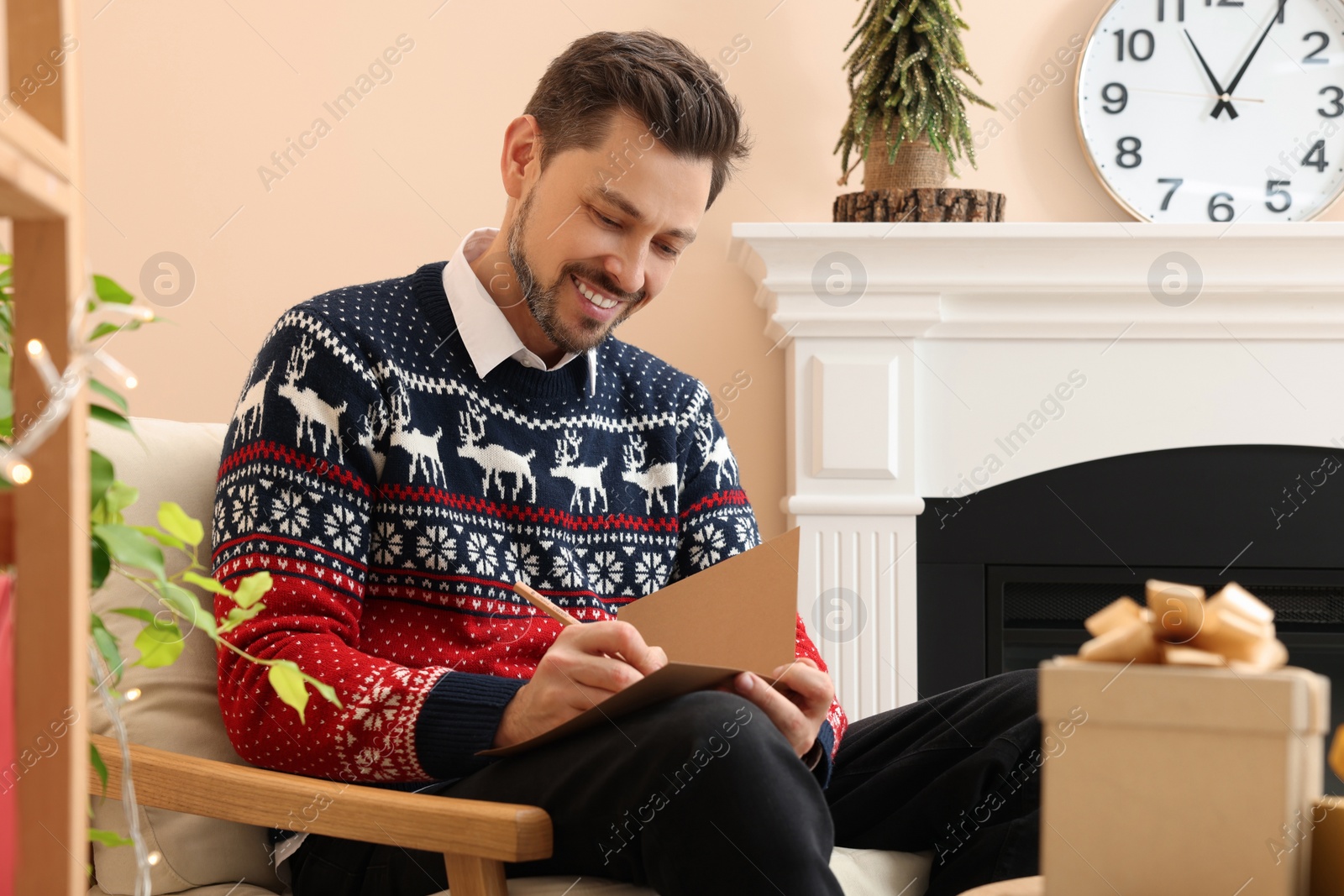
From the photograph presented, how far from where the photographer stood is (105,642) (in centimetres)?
55

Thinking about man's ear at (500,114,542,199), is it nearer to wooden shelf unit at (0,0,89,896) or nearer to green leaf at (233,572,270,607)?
green leaf at (233,572,270,607)

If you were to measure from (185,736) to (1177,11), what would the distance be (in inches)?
75.0

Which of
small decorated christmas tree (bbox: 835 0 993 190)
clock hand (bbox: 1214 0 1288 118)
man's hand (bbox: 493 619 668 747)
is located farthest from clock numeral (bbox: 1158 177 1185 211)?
man's hand (bbox: 493 619 668 747)

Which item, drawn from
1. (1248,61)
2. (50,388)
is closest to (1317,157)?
(1248,61)

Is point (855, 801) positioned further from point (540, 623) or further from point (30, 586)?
A: point (30, 586)

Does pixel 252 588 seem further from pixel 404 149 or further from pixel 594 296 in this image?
pixel 404 149

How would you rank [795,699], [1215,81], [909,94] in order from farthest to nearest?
1. [1215,81]
2. [909,94]
3. [795,699]

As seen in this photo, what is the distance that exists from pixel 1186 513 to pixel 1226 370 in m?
0.24

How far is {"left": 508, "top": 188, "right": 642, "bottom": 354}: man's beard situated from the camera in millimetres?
1215

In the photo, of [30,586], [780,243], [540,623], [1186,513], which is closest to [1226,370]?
[1186,513]

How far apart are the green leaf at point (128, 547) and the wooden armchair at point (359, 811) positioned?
0.37 meters

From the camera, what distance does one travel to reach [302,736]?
3.11ft

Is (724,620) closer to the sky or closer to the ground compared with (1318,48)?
closer to the ground

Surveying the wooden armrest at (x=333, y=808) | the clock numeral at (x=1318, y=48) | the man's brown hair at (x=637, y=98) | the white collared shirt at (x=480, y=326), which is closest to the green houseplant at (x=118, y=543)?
the wooden armrest at (x=333, y=808)
